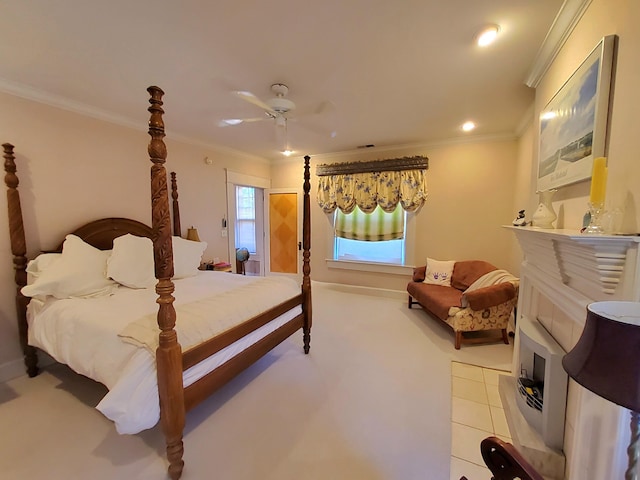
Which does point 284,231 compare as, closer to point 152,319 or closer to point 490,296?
point 490,296

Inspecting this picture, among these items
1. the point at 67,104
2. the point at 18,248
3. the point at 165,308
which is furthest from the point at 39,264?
the point at 165,308

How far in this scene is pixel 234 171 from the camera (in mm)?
4637

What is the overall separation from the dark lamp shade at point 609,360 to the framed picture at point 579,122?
1.00 m

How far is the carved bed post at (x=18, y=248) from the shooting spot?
89.3 inches

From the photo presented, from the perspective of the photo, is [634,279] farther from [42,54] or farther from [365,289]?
[365,289]

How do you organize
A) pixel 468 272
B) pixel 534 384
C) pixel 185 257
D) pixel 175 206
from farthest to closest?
pixel 468 272 → pixel 175 206 → pixel 185 257 → pixel 534 384

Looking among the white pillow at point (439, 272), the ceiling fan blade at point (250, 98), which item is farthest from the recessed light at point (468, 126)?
the ceiling fan blade at point (250, 98)

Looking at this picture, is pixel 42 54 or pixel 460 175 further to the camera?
pixel 460 175

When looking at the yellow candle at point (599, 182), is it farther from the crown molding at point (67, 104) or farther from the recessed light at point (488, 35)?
the crown molding at point (67, 104)

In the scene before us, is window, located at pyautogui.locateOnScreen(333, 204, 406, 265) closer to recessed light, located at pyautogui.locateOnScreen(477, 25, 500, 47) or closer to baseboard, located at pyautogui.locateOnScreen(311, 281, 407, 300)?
baseboard, located at pyautogui.locateOnScreen(311, 281, 407, 300)

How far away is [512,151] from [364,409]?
3.82m

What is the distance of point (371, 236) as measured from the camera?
4.75 meters

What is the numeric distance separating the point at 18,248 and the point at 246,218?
4006 millimetres

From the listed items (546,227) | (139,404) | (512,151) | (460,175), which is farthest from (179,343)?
(512,151)
